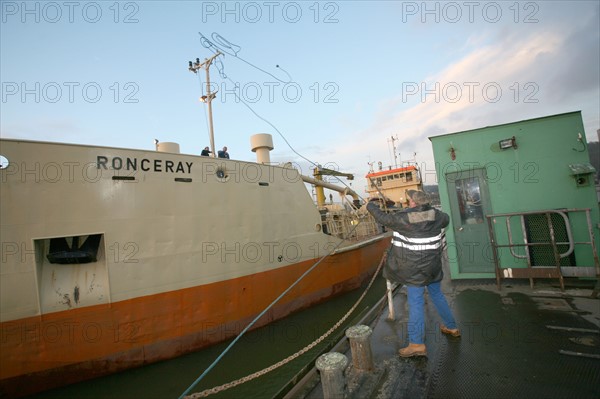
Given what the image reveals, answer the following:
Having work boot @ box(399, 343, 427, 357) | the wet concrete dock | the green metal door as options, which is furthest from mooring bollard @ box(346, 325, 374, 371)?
the green metal door

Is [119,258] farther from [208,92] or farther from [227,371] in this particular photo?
[208,92]

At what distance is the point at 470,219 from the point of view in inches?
219

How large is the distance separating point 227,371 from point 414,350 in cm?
352

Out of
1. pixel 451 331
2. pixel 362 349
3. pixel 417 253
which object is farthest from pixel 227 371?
pixel 417 253

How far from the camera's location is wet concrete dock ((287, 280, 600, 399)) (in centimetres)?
259

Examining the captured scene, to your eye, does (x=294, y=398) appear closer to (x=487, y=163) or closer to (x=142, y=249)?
(x=142, y=249)

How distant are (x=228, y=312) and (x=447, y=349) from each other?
4.26 metres

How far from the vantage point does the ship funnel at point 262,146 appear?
29.1 ft

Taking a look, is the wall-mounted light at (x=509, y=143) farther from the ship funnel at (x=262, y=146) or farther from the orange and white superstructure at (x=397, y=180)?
the orange and white superstructure at (x=397, y=180)

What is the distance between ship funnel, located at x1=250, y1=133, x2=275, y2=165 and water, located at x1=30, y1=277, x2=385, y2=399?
4.80 metres

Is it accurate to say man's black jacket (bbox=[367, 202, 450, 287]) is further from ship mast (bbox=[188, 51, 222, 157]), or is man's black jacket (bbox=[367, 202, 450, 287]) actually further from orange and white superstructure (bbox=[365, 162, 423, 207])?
orange and white superstructure (bbox=[365, 162, 423, 207])

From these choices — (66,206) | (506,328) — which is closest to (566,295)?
(506,328)

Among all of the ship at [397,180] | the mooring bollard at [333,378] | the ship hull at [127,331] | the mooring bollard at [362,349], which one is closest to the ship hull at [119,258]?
the ship hull at [127,331]

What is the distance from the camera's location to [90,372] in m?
4.70
